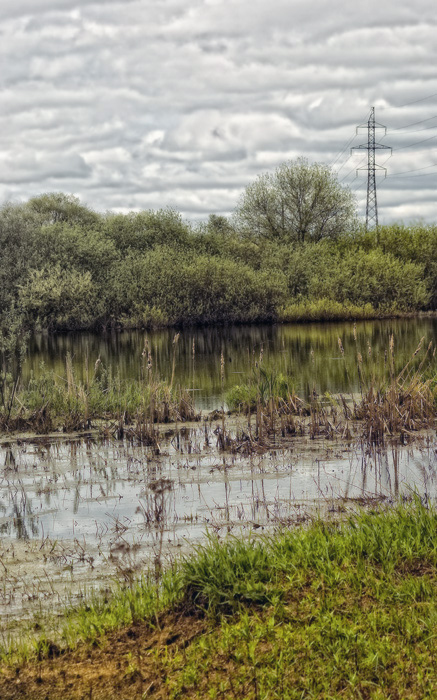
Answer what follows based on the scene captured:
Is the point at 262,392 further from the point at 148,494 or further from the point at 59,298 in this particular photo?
the point at 59,298

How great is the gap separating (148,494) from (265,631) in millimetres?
4776

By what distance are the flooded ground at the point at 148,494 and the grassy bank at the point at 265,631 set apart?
936 mm

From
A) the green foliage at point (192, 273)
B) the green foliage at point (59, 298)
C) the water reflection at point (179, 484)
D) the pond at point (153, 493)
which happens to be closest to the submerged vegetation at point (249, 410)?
the pond at point (153, 493)

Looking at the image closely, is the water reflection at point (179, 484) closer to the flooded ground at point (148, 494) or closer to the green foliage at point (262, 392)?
the flooded ground at point (148, 494)

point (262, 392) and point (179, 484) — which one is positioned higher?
point (262, 392)

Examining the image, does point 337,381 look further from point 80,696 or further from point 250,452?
point 80,696

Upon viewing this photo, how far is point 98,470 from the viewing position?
11312mm

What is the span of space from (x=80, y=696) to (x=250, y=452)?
7455 millimetres

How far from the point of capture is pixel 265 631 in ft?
16.6

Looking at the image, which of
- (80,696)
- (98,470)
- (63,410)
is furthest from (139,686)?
(63,410)

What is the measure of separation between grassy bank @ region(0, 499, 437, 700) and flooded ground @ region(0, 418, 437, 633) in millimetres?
936

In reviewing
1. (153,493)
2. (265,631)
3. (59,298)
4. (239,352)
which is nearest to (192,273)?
(59,298)

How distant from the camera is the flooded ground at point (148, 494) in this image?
700 cm

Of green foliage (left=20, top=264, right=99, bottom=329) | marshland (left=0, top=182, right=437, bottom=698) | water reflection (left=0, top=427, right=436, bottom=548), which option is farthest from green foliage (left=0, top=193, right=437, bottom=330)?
water reflection (left=0, top=427, right=436, bottom=548)
